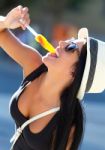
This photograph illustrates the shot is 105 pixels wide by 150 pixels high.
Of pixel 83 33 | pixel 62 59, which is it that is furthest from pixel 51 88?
pixel 83 33

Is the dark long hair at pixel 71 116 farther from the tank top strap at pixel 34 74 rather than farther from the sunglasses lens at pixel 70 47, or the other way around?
the tank top strap at pixel 34 74

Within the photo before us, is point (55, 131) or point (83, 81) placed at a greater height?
point (83, 81)

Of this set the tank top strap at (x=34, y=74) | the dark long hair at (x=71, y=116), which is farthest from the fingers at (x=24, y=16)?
the dark long hair at (x=71, y=116)

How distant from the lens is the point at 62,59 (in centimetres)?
314

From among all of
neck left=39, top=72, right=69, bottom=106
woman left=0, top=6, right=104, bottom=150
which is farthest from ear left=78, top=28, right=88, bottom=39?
neck left=39, top=72, right=69, bottom=106

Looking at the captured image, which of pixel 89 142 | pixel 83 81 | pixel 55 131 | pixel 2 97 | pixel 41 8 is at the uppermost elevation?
pixel 41 8

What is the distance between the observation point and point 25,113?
10.5 ft

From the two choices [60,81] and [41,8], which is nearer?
[60,81]

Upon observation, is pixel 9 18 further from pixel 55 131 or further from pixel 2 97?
pixel 2 97

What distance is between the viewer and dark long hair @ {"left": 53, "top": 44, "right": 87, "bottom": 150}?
123 inches

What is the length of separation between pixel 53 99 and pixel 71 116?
0.50 feet

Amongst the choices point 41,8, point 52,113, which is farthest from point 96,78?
point 41,8

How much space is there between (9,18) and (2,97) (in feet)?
21.6

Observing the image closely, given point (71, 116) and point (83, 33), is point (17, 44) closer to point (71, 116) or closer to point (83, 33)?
point (83, 33)
